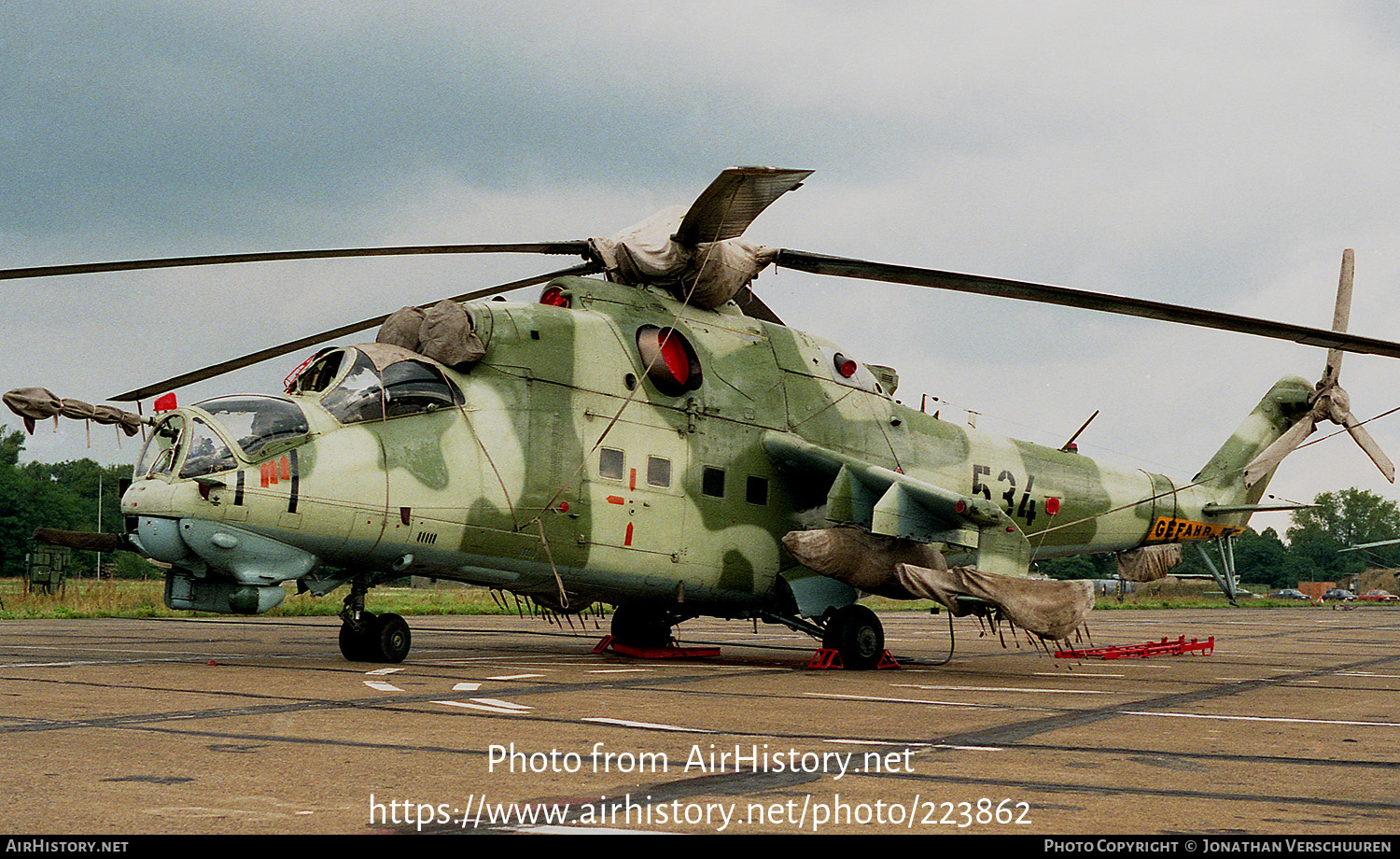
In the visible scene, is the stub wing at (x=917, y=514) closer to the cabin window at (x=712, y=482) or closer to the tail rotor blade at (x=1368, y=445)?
the cabin window at (x=712, y=482)

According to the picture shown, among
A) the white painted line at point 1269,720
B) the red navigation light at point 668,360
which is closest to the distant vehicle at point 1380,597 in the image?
the red navigation light at point 668,360

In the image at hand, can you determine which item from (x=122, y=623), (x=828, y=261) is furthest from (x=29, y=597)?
(x=828, y=261)

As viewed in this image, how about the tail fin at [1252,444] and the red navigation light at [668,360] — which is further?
the tail fin at [1252,444]

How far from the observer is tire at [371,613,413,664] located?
1307 centimetres

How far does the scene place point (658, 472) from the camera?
14.4 m

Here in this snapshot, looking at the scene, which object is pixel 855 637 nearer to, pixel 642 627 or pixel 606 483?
pixel 642 627

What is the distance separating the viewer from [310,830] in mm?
4625

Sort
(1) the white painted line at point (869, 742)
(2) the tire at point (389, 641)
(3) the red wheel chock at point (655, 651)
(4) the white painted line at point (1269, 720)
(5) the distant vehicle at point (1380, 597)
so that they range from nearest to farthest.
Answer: (1) the white painted line at point (869, 742), (4) the white painted line at point (1269, 720), (2) the tire at point (389, 641), (3) the red wheel chock at point (655, 651), (5) the distant vehicle at point (1380, 597)

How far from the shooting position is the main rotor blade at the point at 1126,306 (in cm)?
1162

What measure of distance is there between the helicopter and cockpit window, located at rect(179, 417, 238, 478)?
0.02 metres

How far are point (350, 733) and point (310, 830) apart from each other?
2.96 meters

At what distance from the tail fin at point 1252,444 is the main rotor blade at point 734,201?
36.6ft

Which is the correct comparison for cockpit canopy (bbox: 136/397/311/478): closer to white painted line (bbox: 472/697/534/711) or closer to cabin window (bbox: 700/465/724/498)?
white painted line (bbox: 472/697/534/711)

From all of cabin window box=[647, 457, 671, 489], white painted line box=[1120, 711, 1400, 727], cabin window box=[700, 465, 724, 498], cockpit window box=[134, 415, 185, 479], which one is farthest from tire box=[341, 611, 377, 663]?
white painted line box=[1120, 711, 1400, 727]
